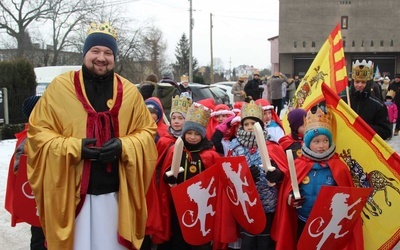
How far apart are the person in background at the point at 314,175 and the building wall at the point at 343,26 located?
40.4m

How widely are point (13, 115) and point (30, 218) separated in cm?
1002

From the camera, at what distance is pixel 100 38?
3.12 meters

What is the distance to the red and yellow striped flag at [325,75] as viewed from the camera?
5.82m

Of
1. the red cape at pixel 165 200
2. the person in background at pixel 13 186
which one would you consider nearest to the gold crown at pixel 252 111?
the red cape at pixel 165 200

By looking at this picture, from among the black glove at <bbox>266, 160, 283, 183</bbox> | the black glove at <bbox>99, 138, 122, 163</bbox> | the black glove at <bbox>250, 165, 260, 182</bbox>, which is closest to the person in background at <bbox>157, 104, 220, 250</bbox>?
the black glove at <bbox>250, 165, 260, 182</bbox>

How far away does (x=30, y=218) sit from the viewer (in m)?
4.05

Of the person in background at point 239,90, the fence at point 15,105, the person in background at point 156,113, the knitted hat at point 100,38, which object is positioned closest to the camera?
the knitted hat at point 100,38

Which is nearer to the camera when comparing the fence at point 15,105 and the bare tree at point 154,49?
the fence at point 15,105

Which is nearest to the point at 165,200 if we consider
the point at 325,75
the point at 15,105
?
the point at 325,75

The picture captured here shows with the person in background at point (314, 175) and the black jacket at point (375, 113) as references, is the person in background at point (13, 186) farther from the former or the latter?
the black jacket at point (375, 113)

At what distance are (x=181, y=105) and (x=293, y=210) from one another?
1.67 meters

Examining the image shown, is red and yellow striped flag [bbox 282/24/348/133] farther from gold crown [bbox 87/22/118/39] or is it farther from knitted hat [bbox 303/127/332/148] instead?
gold crown [bbox 87/22/118/39]

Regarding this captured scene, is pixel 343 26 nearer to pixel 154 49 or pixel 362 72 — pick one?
pixel 154 49

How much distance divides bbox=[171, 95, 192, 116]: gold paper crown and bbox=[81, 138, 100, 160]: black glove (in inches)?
76.9
